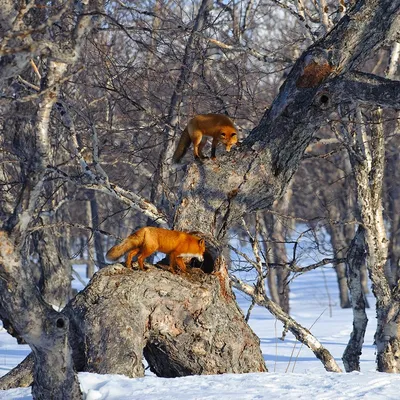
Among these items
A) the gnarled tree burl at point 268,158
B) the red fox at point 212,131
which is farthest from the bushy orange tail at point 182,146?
the gnarled tree burl at point 268,158

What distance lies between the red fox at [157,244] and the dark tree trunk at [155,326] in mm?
194

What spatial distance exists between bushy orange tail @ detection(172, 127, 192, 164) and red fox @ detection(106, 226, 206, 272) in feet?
4.68

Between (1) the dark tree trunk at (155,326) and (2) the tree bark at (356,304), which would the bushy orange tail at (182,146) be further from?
(2) the tree bark at (356,304)

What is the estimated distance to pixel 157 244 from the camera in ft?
21.3

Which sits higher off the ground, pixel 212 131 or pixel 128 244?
pixel 212 131

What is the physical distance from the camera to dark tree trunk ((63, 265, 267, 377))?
20.4 feet

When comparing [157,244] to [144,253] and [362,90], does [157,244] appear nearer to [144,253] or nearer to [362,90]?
[144,253]

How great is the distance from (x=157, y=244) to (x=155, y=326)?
2.42 ft

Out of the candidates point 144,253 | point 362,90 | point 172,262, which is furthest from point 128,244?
point 362,90

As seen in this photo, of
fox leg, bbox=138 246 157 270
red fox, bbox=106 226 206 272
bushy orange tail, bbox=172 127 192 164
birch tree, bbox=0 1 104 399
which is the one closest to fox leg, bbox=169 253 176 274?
red fox, bbox=106 226 206 272

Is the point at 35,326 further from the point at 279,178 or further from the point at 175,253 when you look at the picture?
the point at 279,178

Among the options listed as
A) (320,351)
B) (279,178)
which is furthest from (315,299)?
(279,178)

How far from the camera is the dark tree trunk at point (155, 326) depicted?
623cm

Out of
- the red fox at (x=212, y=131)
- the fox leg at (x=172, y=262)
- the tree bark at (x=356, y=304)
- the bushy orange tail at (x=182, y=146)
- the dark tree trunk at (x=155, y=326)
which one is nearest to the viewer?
the dark tree trunk at (x=155, y=326)
